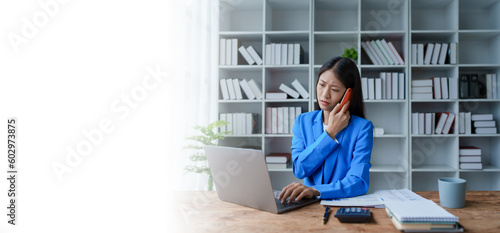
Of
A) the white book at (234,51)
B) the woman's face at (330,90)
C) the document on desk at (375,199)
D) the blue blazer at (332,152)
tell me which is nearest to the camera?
the document on desk at (375,199)

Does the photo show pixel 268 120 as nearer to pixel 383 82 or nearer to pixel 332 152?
pixel 383 82

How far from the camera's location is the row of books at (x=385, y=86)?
11.1 ft

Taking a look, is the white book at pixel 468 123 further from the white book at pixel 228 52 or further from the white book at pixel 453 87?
the white book at pixel 228 52

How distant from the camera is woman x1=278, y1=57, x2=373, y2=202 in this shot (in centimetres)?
159

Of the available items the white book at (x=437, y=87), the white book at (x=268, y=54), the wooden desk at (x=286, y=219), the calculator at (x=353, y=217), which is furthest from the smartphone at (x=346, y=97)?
the white book at (x=437, y=87)

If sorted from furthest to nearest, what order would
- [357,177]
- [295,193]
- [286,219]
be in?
[357,177], [295,193], [286,219]

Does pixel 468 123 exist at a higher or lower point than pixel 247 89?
lower

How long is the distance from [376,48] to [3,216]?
3.18 metres

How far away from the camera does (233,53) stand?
344cm

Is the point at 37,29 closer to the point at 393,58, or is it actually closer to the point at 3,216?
the point at 3,216

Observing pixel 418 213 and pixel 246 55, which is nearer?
pixel 418 213

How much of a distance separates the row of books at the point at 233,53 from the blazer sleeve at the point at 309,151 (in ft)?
5.72

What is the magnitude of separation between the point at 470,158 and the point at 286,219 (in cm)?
297

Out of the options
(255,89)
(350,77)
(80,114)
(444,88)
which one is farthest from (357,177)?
(444,88)
